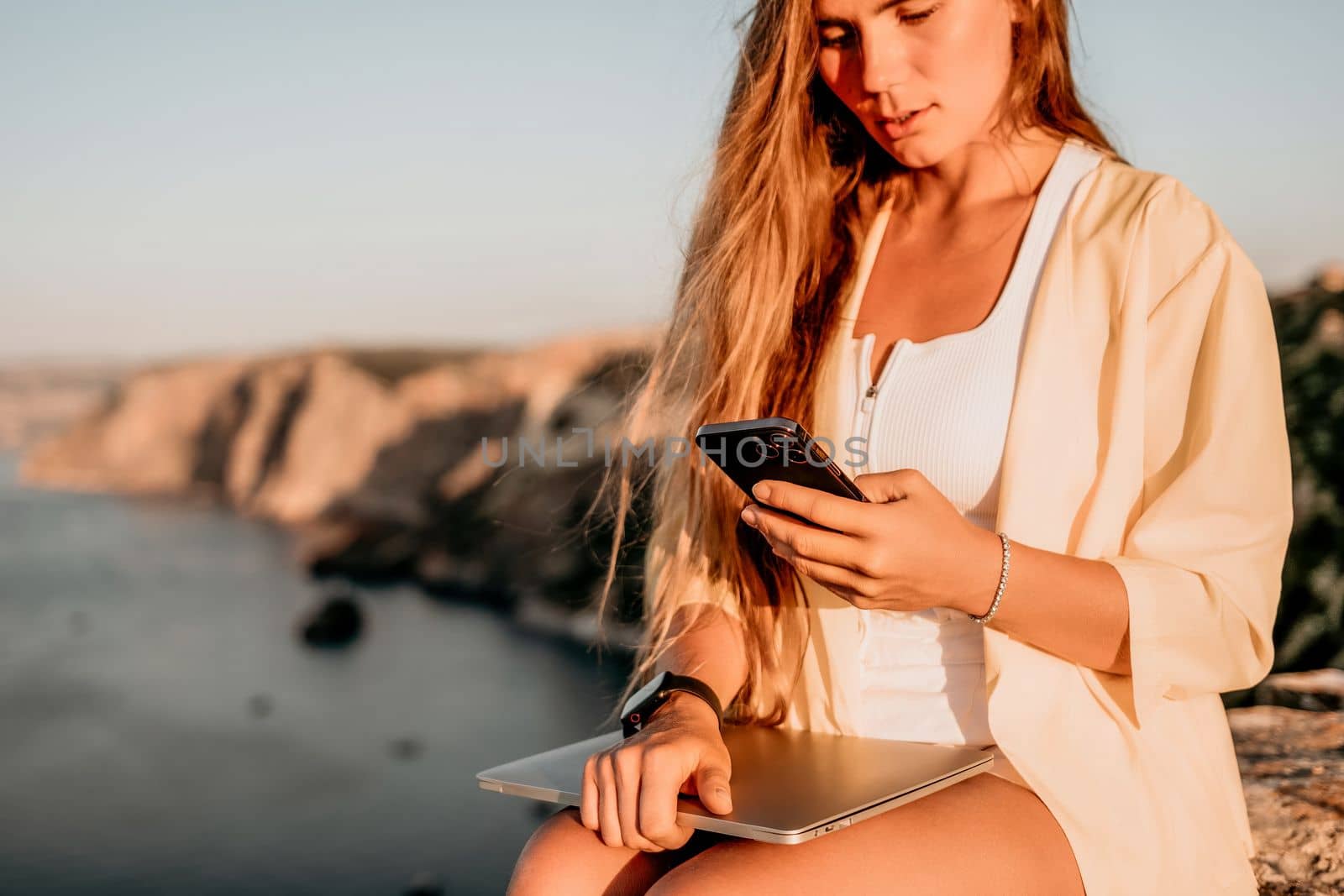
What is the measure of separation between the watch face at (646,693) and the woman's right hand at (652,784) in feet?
0.34

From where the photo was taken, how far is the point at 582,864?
1.08 metres

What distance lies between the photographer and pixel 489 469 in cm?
896

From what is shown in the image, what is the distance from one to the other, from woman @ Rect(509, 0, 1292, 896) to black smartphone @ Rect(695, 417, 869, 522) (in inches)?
0.8

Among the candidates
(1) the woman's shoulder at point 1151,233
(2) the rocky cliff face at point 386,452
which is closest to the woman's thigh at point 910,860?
(1) the woman's shoulder at point 1151,233

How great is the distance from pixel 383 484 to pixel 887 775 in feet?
30.1

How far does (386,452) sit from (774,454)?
935 cm

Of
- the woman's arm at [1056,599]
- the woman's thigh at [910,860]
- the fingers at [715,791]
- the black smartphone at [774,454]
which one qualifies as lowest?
the woman's thigh at [910,860]

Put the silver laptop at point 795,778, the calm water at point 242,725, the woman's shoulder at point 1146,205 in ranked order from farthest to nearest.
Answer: the calm water at point 242,725
the woman's shoulder at point 1146,205
the silver laptop at point 795,778

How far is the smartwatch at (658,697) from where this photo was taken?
1.19 meters

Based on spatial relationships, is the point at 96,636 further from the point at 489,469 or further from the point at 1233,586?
the point at 1233,586

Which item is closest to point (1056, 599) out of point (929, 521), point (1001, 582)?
point (1001, 582)

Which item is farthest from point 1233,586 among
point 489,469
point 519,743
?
point 489,469

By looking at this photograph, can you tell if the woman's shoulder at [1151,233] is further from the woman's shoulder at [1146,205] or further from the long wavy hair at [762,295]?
the long wavy hair at [762,295]

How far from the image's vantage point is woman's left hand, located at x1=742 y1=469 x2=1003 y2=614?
971mm
